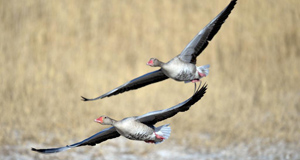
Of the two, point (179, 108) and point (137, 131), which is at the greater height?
point (179, 108)

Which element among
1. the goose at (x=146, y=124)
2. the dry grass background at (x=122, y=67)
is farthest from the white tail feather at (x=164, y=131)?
the dry grass background at (x=122, y=67)

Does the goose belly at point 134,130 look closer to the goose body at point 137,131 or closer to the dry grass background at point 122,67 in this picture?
the goose body at point 137,131

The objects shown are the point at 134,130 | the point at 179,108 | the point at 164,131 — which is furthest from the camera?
the point at 164,131

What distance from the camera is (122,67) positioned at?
12.3 meters

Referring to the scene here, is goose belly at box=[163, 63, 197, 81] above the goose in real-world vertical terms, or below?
above

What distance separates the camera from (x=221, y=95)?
12.6 meters

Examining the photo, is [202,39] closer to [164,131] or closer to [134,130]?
[164,131]

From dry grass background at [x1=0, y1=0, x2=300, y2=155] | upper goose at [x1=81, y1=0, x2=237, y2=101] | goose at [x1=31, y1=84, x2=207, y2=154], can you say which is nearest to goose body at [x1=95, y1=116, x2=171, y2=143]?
goose at [x1=31, y1=84, x2=207, y2=154]

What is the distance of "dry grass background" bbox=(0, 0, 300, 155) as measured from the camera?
11898 millimetres

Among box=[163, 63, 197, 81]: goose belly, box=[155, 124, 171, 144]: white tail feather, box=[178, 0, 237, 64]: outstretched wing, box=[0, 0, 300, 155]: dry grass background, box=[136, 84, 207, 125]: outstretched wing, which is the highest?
box=[0, 0, 300, 155]: dry grass background

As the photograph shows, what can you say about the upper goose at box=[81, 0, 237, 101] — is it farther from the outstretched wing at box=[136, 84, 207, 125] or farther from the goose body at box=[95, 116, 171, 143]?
the goose body at box=[95, 116, 171, 143]

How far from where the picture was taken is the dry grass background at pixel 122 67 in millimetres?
11898

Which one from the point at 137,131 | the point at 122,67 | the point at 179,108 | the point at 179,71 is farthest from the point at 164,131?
the point at 122,67

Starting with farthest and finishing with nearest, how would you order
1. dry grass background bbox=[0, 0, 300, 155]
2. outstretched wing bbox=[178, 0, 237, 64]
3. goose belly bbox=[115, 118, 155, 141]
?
dry grass background bbox=[0, 0, 300, 155]
outstretched wing bbox=[178, 0, 237, 64]
goose belly bbox=[115, 118, 155, 141]
